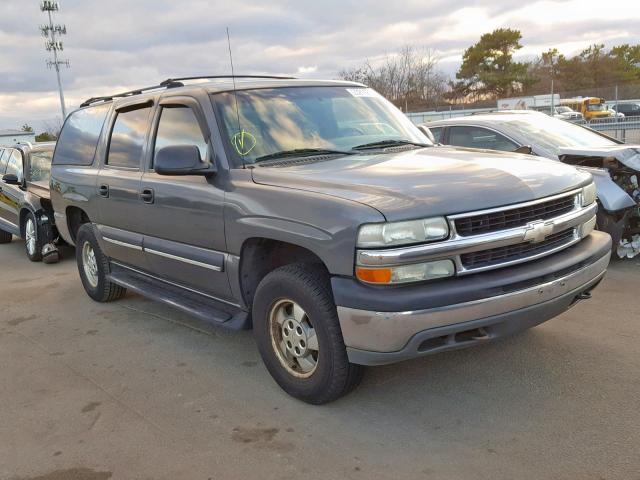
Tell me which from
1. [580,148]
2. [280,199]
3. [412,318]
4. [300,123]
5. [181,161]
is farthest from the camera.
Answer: [580,148]

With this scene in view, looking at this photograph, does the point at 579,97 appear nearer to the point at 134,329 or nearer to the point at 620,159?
the point at 620,159

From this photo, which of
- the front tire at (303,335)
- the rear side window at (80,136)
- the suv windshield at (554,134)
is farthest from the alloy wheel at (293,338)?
the suv windshield at (554,134)

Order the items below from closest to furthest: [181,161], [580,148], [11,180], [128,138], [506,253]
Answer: [506,253]
[181,161]
[128,138]
[580,148]
[11,180]

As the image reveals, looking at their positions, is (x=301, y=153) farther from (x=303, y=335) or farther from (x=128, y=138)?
(x=128, y=138)

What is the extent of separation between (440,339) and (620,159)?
4.14 metres

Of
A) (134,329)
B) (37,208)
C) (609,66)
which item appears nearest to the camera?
(134,329)

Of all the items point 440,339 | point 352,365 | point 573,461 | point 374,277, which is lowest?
point 573,461

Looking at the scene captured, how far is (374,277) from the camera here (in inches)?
117

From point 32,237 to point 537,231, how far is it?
748 cm

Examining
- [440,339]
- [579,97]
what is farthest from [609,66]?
[440,339]

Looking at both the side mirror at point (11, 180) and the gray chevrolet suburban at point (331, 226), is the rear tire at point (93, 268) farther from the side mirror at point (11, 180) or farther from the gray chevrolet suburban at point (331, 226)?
the side mirror at point (11, 180)

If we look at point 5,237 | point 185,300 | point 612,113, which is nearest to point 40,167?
point 5,237

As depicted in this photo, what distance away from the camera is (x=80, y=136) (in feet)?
19.6

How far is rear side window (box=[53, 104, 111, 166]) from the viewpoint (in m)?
5.63
